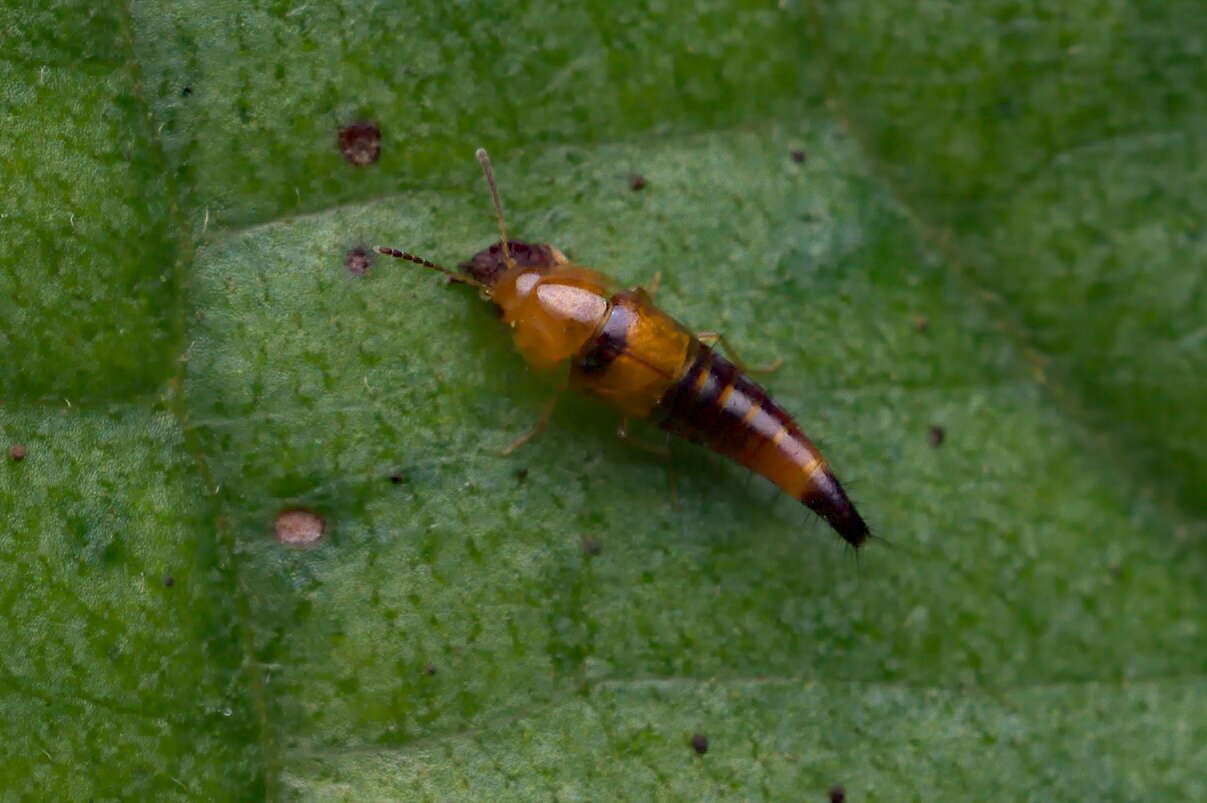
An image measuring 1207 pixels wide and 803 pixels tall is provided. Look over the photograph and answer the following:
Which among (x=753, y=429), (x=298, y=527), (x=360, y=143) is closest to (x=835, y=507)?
(x=753, y=429)

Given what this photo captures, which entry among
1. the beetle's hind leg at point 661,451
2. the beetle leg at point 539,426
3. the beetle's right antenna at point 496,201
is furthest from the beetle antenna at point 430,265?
the beetle's hind leg at point 661,451

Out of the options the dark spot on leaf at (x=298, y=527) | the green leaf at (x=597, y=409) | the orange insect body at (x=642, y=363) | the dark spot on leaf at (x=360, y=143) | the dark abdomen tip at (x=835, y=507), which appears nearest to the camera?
the green leaf at (x=597, y=409)

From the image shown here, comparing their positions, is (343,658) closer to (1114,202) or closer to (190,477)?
(190,477)

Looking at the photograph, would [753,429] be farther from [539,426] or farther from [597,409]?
[539,426]

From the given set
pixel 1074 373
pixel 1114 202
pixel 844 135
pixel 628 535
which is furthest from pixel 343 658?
pixel 1114 202

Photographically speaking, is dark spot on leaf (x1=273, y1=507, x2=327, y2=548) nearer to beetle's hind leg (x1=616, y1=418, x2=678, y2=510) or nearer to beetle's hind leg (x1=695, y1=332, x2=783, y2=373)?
beetle's hind leg (x1=616, y1=418, x2=678, y2=510)

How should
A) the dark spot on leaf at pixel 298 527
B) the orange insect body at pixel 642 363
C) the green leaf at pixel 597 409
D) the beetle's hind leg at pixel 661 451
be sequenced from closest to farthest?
the green leaf at pixel 597 409 < the dark spot on leaf at pixel 298 527 < the orange insect body at pixel 642 363 < the beetle's hind leg at pixel 661 451

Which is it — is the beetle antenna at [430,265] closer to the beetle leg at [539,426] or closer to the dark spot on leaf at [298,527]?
the beetle leg at [539,426]

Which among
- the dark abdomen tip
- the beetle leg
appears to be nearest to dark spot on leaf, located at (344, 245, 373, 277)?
the beetle leg
